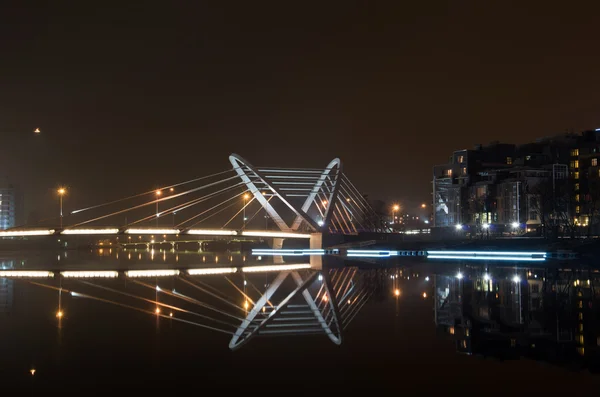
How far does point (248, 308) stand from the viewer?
25562 mm

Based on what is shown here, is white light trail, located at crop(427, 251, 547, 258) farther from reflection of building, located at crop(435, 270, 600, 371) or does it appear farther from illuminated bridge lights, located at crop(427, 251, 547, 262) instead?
reflection of building, located at crop(435, 270, 600, 371)

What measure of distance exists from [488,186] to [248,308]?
99.7 meters

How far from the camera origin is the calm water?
532 inches

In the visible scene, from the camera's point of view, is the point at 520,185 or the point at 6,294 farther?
the point at 520,185

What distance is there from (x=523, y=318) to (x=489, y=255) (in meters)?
53.3

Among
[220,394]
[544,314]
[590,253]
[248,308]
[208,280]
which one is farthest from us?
[590,253]

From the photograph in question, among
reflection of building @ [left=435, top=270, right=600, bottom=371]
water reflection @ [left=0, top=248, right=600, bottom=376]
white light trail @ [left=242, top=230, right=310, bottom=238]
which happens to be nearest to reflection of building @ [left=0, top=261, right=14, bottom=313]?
water reflection @ [left=0, top=248, right=600, bottom=376]

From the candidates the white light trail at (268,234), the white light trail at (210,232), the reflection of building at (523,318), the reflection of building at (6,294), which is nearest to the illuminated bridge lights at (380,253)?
the white light trail at (268,234)

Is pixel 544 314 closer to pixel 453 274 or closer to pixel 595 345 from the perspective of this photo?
pixel 595 345

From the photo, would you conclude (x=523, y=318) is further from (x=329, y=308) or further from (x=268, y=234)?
(x=268, y=234)

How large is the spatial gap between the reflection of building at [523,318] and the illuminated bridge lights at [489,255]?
102 ft

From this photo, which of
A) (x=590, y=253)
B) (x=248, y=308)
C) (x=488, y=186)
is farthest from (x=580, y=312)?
(x=488, y=186)

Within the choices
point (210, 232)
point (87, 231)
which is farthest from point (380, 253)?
point (87, 231)

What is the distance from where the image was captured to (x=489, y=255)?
73.4 m
